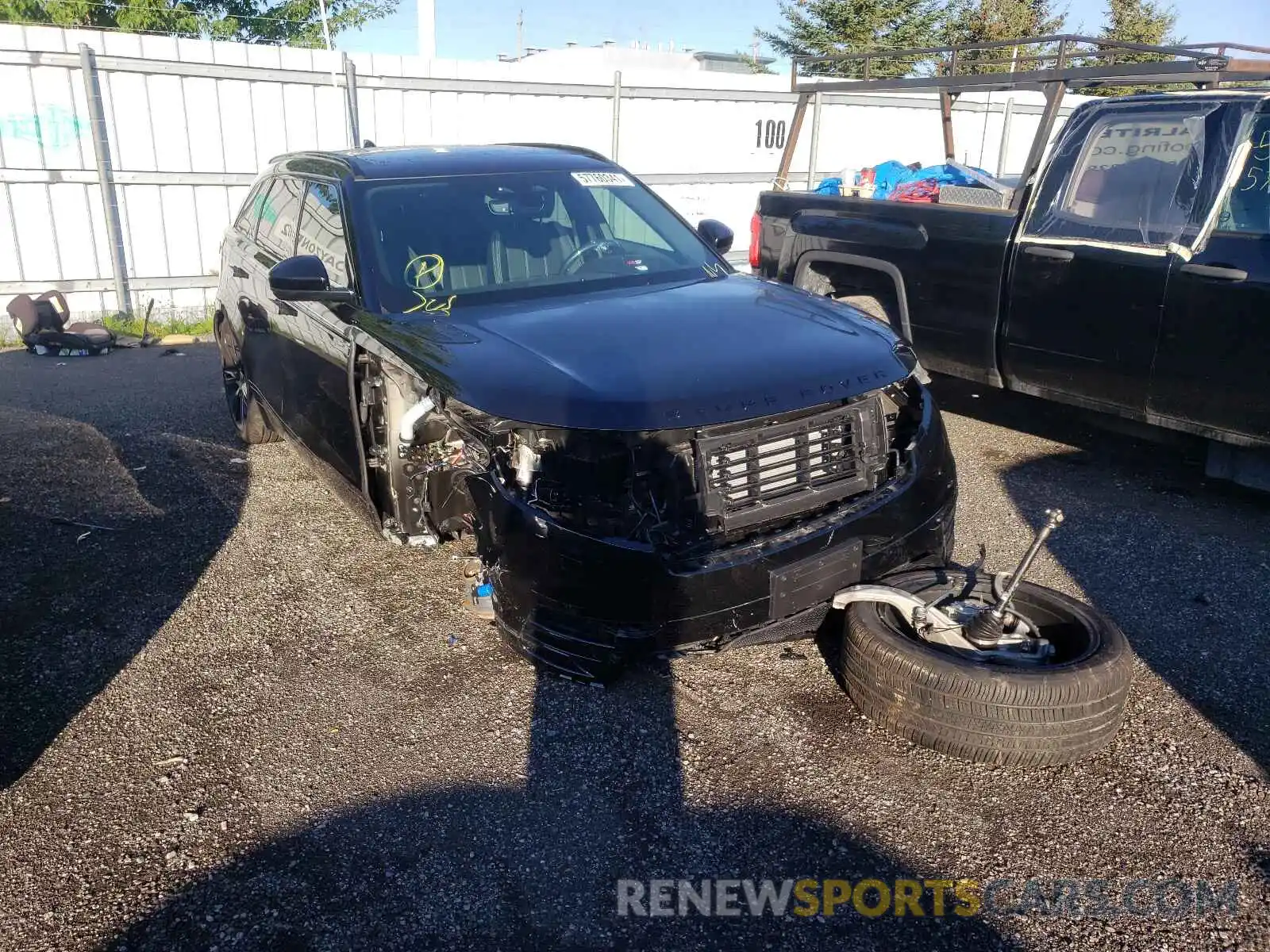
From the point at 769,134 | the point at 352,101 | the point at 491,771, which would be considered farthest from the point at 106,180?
the point at 491,771

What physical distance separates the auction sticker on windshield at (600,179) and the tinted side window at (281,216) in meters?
1.45

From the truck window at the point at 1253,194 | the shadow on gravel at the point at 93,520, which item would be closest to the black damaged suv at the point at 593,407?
the shadow on gravel at the point at 93,520

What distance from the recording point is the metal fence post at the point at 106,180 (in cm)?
938

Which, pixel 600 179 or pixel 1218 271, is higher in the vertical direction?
pixel 600 179

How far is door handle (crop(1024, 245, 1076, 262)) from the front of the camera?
5.34 metres

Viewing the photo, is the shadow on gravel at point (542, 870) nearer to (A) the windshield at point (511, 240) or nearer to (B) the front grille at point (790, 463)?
(B) the front grille at point (790, 463)

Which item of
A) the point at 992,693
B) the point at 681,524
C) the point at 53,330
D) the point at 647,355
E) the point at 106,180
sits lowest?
the point at 53,330

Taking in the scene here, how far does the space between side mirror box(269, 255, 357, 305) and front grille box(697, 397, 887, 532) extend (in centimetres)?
187

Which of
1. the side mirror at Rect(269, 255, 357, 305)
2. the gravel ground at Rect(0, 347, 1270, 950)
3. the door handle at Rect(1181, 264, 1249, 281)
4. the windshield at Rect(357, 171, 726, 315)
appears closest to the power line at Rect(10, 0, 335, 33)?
the windshield at Rect(357, 171, 726, 315)

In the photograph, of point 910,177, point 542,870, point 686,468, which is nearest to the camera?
point 542,870

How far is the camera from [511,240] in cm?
450

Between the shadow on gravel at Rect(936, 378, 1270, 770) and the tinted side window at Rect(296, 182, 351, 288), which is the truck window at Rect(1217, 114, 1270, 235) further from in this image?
the tinted side window at Rect(296, 182, 351, 288)

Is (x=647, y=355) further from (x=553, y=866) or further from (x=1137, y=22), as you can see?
(x=1137, y=22)

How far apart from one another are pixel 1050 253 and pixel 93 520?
5211 mm
